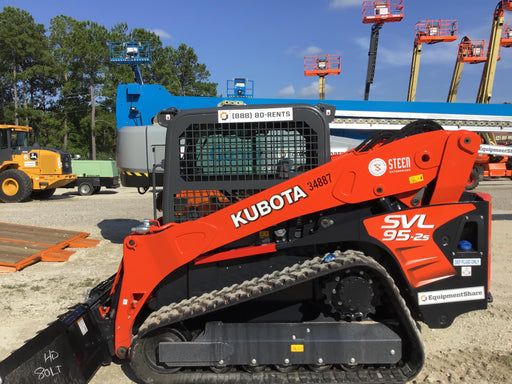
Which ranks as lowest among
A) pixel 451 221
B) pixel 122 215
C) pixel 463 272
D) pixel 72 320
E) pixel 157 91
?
pixel 122 215

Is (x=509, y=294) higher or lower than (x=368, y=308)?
lower

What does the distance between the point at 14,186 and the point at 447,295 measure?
51.5 feet

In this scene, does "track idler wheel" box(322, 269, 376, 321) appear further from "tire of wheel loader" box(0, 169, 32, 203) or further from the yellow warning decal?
"tire of wheel loader" box(0, 169, 32, 203)

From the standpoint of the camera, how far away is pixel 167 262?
302cm

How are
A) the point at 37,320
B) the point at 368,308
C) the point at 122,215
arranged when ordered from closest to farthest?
the point at 368,308
the point at 37,320
the point at 122,215

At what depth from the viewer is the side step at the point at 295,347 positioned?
2932 millimetres

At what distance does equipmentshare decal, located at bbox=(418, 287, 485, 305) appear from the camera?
2979 millimetres

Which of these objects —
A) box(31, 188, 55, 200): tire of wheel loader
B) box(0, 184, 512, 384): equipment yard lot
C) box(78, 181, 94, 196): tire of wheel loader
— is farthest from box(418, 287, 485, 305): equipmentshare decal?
box(78, 181, 94, 196): tire of wheel loader

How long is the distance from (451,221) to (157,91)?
11421 mm

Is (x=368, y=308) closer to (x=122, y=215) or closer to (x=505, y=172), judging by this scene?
(x=122, y=215)

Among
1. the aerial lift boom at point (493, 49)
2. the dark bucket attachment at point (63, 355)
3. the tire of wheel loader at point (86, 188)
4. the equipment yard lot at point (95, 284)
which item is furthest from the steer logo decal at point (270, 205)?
the aerial lift boom at point (493, 49)

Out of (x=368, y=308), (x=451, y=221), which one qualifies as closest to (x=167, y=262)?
(x=368, y=308)

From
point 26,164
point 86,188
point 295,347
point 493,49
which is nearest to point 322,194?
point 295,347

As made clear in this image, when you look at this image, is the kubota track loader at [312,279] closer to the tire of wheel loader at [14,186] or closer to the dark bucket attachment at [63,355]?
the dark bucket attachment at [63,355]
